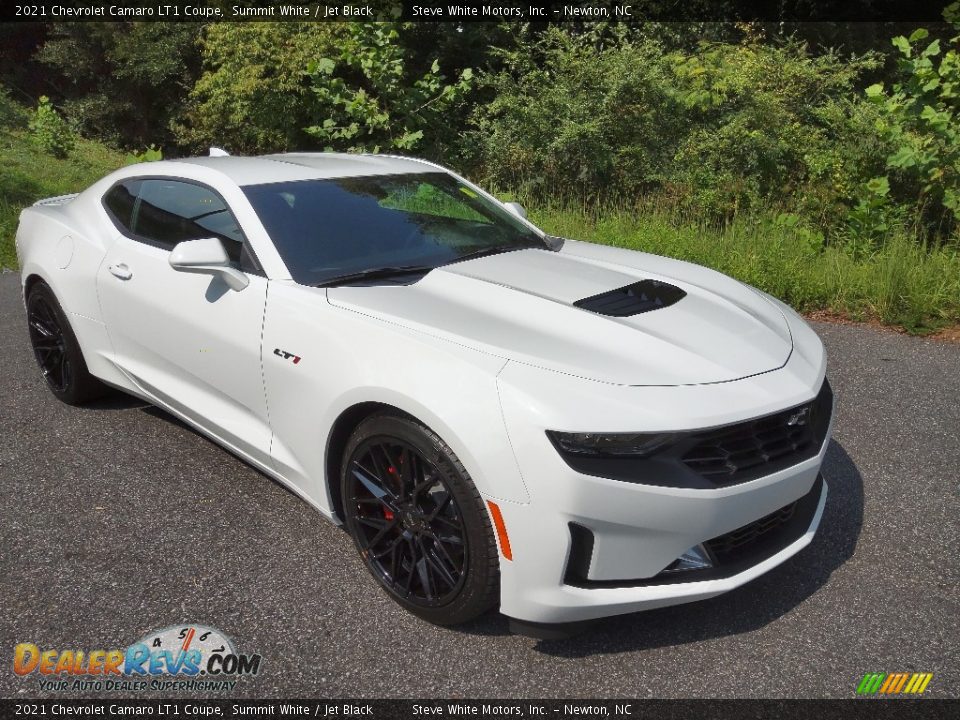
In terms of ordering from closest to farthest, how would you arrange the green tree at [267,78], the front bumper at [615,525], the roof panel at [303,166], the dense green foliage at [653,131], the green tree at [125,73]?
the front bumper at [615,525] → the roof panel at [303,166] → the dense green foliage at [653,131] → the green tree at [267,78] → the green tree at [125,73]

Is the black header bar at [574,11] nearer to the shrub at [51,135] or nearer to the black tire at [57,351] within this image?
the shrub at [51,135]

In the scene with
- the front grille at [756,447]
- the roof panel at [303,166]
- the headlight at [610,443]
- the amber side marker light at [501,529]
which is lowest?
the amber side marker light at [501,529]

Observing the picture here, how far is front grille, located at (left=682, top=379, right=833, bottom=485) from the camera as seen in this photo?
2553 millimetres

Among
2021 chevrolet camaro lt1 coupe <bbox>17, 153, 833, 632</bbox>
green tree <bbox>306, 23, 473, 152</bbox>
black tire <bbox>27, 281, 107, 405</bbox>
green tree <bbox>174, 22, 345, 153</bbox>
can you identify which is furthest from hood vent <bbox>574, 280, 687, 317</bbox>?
green tree <bbox>174, 22, 345, 153</bbox>

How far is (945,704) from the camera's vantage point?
249 centimetres

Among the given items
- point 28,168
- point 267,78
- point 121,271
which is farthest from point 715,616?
point 28,168

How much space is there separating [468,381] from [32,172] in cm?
1463

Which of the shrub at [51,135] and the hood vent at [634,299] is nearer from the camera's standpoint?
the hood vent at [634,299]

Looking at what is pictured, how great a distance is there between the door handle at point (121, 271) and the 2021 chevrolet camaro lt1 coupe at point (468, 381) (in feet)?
0.08

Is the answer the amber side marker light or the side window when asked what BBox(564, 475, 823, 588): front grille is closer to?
the amber side marker light

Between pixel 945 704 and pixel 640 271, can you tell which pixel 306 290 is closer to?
pixel 640 271

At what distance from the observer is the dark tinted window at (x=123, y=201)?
14.2 ft

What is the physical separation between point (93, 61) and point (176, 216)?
1941 centimetres

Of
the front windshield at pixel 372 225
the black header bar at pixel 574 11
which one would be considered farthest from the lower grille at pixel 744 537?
the black header bar at pixel 574 11
